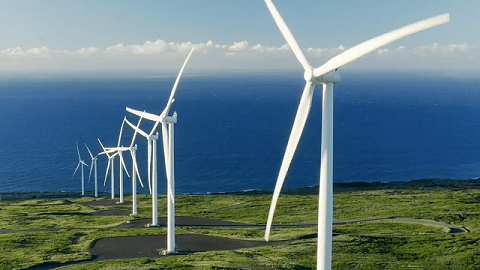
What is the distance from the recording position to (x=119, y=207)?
4808 inches

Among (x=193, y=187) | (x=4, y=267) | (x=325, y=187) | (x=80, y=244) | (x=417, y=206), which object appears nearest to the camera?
(x=325, y=187)

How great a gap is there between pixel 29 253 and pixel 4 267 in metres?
7.50

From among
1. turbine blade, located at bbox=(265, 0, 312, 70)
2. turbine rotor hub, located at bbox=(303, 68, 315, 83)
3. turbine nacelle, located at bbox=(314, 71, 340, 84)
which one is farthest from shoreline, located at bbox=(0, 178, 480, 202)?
turbine nacelle, located at bbox=(314, 71, 340, 84)

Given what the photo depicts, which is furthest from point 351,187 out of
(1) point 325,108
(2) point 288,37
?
(1) point 325,108

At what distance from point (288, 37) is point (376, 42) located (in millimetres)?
8873

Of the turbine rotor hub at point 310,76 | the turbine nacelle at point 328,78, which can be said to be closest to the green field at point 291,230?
the turbine rotor hub at point 310,76

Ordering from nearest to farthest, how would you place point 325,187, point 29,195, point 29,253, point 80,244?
point 325,187, point 29,253, point 80,244, point 29,195

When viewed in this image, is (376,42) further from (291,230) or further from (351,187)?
(351,187)

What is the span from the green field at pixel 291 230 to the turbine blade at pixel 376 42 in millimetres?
36615

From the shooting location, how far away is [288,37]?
32.0 metres

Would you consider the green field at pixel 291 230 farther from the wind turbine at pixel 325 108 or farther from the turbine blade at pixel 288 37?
the turbine blade at pixel 288 37

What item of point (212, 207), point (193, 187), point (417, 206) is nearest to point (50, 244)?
point (212, 207)

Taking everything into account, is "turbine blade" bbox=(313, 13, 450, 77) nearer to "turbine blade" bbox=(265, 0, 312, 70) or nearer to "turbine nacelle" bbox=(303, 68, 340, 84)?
"turbine nacelle" bbox=(303, 68, 340, 84)

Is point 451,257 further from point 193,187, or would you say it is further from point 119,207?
point 193,187
